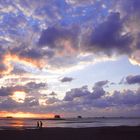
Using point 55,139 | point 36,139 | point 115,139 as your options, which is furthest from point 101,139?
point 36,139

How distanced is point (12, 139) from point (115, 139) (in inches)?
430

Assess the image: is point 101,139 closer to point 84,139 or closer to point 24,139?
point 84,139

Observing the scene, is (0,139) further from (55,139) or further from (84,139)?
(84,139)

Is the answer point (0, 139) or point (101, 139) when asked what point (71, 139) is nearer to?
point (101, 139)

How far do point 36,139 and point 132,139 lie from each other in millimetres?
10060

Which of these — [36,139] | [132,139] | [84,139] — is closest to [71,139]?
[84,139]

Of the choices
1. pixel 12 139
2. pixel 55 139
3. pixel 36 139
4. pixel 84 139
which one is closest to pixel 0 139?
pixel 12 139

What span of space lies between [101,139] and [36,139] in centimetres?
688

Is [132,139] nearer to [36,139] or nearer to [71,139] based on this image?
[71,139]

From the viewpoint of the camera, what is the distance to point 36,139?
32.3 meters

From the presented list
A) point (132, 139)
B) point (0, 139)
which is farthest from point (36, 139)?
point (132, 139)

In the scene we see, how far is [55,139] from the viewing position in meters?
32.0

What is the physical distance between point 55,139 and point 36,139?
2.07 meters

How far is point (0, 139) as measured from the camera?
105 ft
